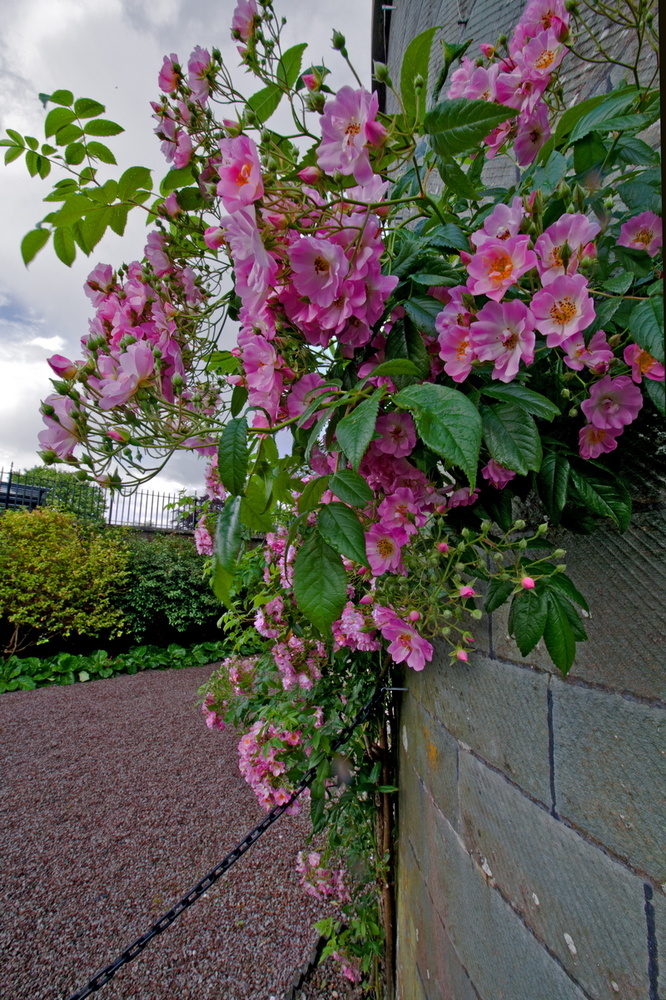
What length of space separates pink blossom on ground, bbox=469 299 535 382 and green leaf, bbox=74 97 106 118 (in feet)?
2.39

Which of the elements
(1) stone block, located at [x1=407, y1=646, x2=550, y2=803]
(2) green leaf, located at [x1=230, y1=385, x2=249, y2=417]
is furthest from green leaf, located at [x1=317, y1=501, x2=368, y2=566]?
(1) stone block, located at [x1=407, y1=646, x2=550, y2=803]

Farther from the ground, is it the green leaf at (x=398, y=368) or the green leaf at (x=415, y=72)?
the green leaf at (x=415, y=72)

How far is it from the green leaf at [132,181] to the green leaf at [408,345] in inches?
19.5

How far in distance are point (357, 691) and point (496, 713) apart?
1.19 metres

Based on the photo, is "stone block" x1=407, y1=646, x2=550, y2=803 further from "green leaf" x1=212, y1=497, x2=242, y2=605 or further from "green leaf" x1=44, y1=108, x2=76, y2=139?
"green leaf" x1=44, y1=108, x2=76, y2=139

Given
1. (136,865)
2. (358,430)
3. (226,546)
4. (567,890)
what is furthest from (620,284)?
(136,865)

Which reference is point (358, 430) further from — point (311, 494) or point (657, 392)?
point (657, 392)

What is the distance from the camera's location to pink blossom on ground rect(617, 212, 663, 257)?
1.80 feet

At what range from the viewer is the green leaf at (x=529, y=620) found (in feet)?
2.08

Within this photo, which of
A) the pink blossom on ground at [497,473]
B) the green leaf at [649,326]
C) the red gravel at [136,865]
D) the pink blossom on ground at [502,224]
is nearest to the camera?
the green leaf at [649,326]

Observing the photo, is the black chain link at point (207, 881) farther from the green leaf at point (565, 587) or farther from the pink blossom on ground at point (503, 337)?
the pink blossom on ground at point (503, 337)

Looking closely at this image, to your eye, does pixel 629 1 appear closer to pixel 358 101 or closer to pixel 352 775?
pixel 358 101

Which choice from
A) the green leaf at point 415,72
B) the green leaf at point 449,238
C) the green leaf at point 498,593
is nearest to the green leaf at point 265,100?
the green leaf at point 415,72

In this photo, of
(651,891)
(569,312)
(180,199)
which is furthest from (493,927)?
(180,199)
